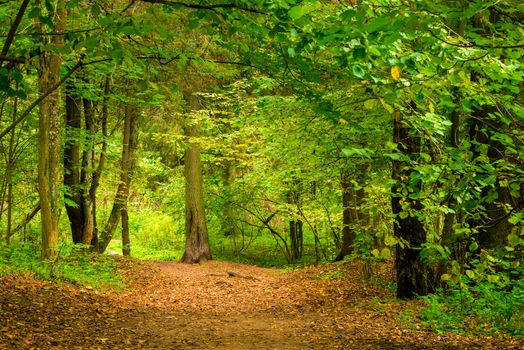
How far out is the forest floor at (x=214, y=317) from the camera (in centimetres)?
594

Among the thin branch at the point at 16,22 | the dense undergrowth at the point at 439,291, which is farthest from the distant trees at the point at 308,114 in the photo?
the dense undergrowth at the point at 439,291

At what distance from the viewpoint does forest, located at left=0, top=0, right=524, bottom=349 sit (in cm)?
356

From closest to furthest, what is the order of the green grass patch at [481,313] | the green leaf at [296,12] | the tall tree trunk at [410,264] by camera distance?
1. the green leaf at [296,12]
2. the green grass patch at [481,313]
3. the tall tree trunk at [410,264]

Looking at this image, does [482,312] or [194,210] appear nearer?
[482,312]

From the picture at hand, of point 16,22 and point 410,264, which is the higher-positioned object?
point 16,22

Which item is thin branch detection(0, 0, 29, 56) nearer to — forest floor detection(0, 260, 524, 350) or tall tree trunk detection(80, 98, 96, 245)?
forest floor detection(0, 260, 524, 350)

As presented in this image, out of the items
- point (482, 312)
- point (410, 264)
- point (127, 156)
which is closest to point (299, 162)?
point (410, 264)

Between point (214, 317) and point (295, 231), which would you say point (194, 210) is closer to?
point (295, 231)

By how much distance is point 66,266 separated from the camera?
1040 centimetres

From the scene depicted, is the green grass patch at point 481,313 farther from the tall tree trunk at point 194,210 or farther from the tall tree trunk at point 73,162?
the tall tree trunk at point 194,210

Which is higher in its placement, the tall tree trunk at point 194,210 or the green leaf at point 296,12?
the green leaf at point 296,12

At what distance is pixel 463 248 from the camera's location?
7543mm

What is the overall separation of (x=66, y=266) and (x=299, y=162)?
20.1 feet

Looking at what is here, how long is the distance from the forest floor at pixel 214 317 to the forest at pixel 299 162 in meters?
0.05
